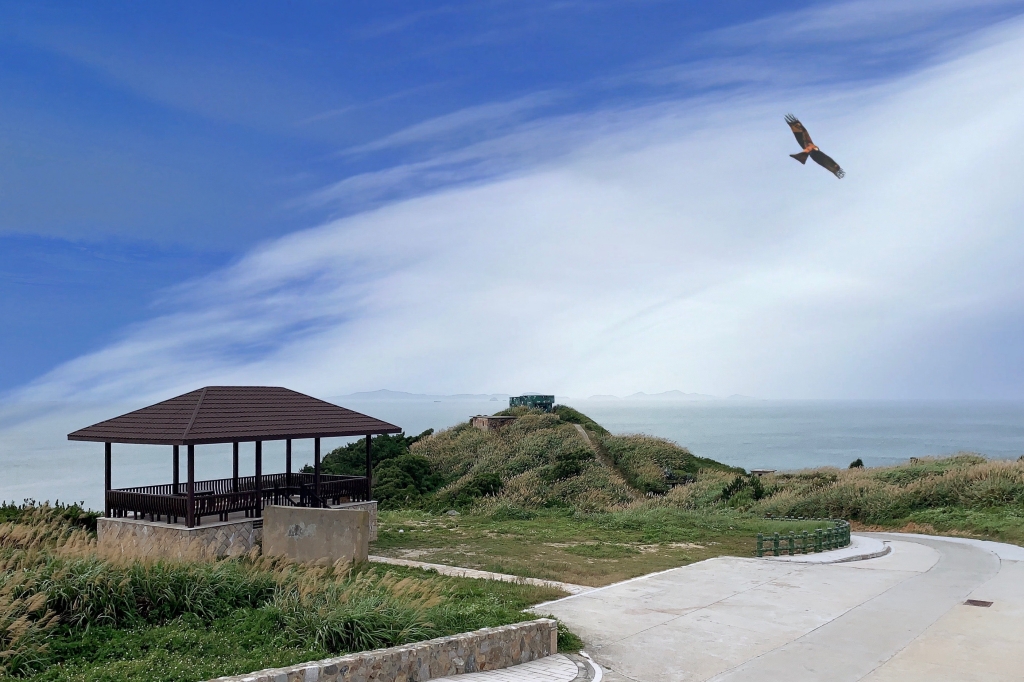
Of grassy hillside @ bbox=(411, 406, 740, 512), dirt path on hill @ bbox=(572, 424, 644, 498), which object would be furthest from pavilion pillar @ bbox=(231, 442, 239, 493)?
dirt path on hill @ bbox=(572, 424, 644, 498)

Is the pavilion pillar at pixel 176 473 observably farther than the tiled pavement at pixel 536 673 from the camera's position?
Yes

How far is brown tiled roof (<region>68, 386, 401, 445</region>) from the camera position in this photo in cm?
1980

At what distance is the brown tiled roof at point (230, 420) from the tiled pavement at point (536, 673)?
11.0m

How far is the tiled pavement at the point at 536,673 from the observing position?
10242 mm

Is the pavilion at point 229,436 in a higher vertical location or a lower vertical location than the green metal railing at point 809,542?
higher

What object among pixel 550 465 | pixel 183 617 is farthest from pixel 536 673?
pixel 550 465

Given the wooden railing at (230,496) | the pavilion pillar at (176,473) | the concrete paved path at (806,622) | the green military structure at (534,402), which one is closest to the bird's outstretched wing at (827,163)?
the concrete paved path at (806,622)

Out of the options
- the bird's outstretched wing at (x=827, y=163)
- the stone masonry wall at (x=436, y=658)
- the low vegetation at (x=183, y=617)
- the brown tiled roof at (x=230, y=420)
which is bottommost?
the stone masonry wall at (x=436, y=658)

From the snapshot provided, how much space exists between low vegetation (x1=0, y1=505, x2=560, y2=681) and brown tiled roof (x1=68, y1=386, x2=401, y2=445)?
24.3 ft

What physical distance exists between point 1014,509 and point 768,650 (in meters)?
22.0

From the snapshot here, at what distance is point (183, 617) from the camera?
1020cm

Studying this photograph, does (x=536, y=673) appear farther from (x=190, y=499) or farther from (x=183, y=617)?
(x=190, y=499)

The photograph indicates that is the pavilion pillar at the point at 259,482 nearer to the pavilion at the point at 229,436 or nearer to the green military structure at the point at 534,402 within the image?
the pavilion at the point at 229,436

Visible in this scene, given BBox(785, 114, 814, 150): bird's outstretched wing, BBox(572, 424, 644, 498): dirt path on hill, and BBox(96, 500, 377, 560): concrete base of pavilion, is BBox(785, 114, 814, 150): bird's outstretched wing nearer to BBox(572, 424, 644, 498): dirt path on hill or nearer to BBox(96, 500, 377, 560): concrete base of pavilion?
BBox(96, 500, 377, 560): concrete base of pavilion
